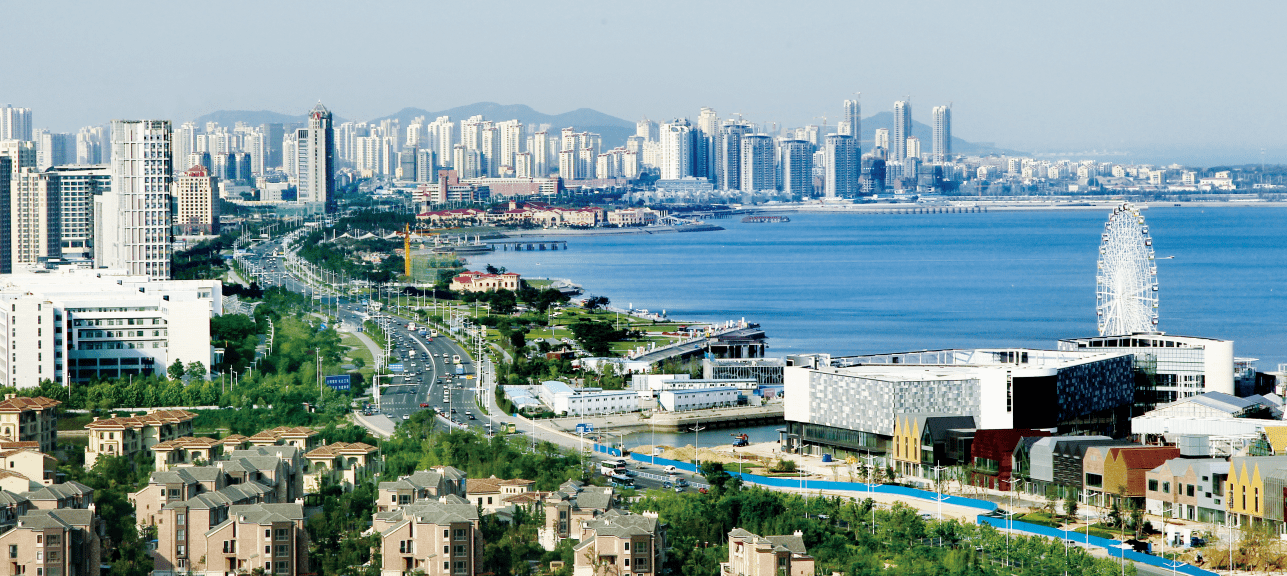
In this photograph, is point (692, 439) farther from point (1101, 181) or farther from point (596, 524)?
point (1101, 181)

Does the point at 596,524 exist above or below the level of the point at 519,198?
below

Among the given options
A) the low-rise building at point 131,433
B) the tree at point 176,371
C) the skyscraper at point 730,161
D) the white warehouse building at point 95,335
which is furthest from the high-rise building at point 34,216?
the skyscraper at point 730,161

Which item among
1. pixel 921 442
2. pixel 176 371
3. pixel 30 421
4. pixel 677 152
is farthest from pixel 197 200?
pixel 677 152

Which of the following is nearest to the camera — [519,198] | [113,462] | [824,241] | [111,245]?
[113,462]

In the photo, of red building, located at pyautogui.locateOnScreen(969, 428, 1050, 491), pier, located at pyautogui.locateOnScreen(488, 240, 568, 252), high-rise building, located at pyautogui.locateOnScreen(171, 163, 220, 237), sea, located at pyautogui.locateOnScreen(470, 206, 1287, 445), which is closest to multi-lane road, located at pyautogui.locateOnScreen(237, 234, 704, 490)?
sea, located at pyautogui.locateOnScreen(470, 206, 1287, 445)

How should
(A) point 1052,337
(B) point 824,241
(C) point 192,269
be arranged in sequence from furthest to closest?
(B) point 824,241, (C) point 192,269, (A) point 1052,337

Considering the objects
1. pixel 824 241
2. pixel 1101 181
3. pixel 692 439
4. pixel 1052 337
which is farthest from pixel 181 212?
pixel 1101 181

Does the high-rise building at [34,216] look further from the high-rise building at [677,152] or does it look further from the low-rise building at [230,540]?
the high-rise building at [677,152]
